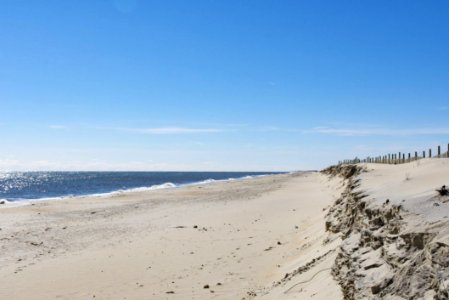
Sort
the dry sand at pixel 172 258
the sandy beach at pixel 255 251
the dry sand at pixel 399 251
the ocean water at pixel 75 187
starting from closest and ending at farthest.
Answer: the dry sand at pixel 399 251 < the sandy beach at pixel 255 251 < the dry sand at pixel 172 258 < the ocean water at pixel 75 187

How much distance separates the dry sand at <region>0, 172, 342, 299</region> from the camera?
9.06m

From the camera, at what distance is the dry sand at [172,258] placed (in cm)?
906

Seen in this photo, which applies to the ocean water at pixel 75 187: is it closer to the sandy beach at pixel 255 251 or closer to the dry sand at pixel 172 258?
the dry sand at pixel 172 258

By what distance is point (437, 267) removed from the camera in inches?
164

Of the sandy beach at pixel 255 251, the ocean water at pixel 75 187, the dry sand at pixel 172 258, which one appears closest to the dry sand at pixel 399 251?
the sandy beach at pixel 255 251

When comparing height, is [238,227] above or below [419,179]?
below

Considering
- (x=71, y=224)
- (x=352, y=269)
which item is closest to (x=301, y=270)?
(x=352, y=269)

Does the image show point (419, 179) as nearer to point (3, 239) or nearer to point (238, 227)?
point (238, 227)

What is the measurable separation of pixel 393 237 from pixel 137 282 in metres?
6.68

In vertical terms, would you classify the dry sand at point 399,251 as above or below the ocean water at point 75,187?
above

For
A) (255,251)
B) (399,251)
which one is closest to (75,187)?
(255,251)

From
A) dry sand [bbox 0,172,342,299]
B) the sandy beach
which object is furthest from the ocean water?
the sandy beach

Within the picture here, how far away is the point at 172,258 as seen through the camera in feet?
41.0

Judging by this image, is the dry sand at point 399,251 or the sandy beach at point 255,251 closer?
the dry sand at point 399,251
